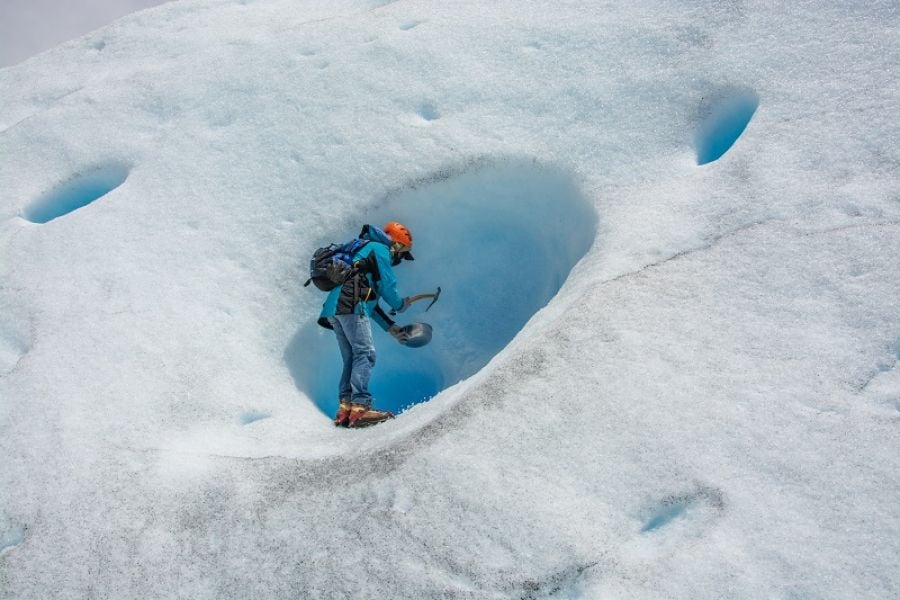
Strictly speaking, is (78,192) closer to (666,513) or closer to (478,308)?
(478,308)

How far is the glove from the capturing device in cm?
662

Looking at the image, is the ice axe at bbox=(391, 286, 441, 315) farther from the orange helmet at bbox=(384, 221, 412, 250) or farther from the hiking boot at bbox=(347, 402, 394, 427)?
the hiking boot at bbox=(347, 402, 394, 427)

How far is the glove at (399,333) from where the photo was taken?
6625 mm

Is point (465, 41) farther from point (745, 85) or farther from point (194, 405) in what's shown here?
point (194, 405)

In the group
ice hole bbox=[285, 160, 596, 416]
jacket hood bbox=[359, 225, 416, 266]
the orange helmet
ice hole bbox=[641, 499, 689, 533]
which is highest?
ice hole bbox=[641, 499, 689, 533]

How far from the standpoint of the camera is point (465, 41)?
8539mm

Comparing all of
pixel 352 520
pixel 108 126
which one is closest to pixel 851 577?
pixel 352 520

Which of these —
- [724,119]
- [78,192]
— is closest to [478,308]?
[724,119]

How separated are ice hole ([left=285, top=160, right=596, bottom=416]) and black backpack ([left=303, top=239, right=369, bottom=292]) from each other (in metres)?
0.64

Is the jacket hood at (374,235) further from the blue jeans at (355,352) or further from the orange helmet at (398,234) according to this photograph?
the blue jeans at (355,352)

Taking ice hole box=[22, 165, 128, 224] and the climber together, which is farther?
ice hole box=[22, 165, 128, 224]

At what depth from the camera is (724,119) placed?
7.09 metres

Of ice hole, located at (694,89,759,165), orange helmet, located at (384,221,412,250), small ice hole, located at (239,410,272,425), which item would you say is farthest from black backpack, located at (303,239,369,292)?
ice hole, located at (694,89,759,165)

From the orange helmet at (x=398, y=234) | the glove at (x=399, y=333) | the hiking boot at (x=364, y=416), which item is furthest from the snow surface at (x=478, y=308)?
the glove at (x=399, y=333)
